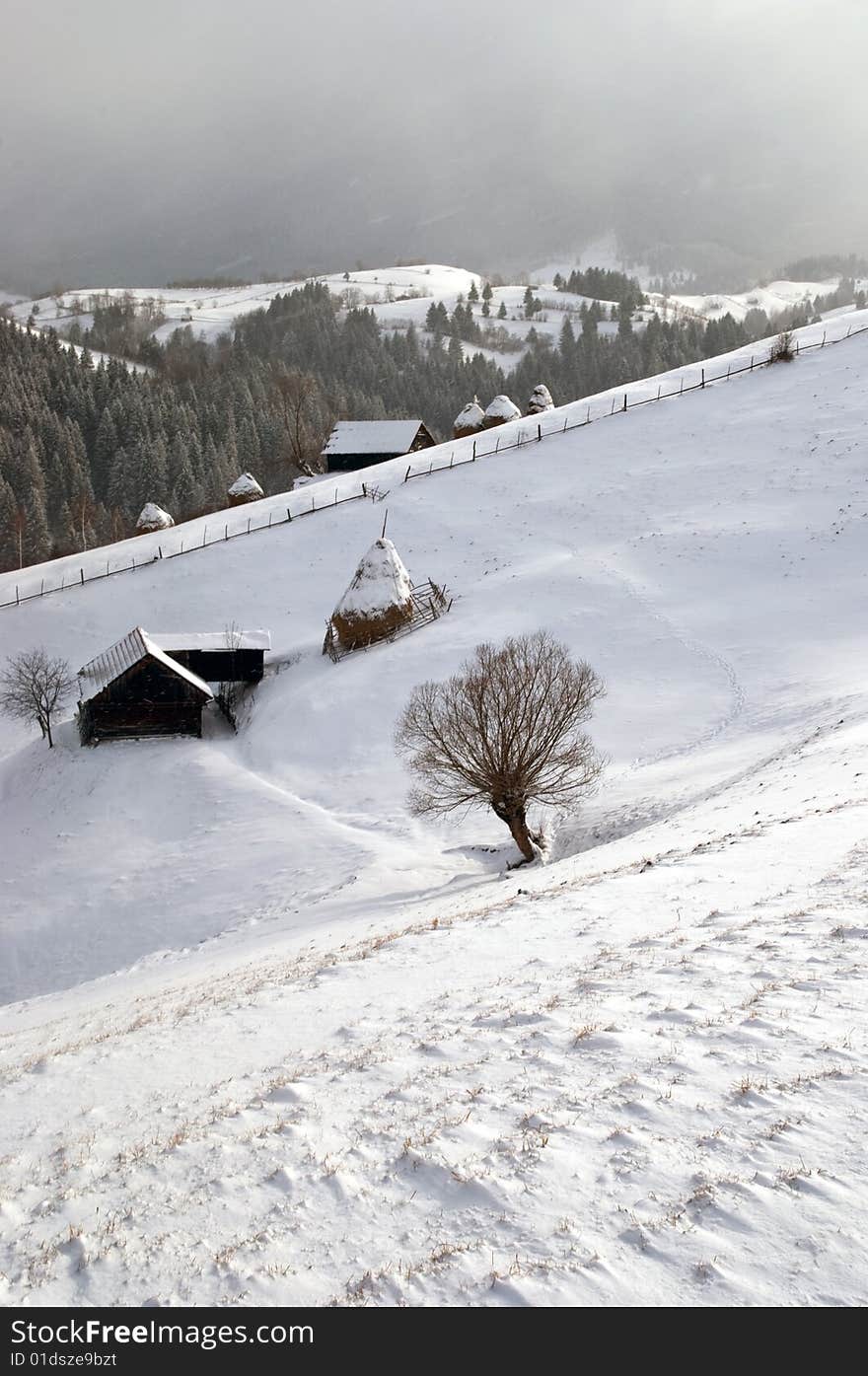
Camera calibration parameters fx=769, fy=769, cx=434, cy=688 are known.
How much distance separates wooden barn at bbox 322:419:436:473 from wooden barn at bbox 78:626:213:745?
138 ft

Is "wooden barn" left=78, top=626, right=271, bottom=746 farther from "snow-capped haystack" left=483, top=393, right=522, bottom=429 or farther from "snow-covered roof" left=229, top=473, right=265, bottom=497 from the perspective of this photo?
"snow-capped haystack" left=483, top=393, right=522, bottom=429

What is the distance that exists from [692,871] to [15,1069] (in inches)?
403

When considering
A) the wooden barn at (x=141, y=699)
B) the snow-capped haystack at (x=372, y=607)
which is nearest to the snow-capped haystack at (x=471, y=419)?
the snow-capped haystack at (x=372, y=607)

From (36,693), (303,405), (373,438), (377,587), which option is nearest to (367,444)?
(373,438)

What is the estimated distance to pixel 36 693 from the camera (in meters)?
32.9

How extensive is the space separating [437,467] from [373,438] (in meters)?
17.7

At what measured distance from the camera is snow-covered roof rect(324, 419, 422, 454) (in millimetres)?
70375

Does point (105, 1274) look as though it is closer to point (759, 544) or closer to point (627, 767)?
point (627, 767)

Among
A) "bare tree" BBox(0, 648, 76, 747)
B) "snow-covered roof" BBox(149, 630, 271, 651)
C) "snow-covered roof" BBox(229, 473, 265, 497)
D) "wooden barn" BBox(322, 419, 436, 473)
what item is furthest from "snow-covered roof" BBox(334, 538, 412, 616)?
"wooden barn" BBox(322, 419, 436, 473)

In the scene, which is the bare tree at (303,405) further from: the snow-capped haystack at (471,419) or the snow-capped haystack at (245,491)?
the snow-capped haystack at (245,491)

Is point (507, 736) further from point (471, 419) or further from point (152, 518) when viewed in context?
point (471, 419)

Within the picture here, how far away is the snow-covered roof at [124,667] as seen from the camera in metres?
32.5

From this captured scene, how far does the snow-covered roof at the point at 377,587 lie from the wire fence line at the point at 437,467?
603 inches
